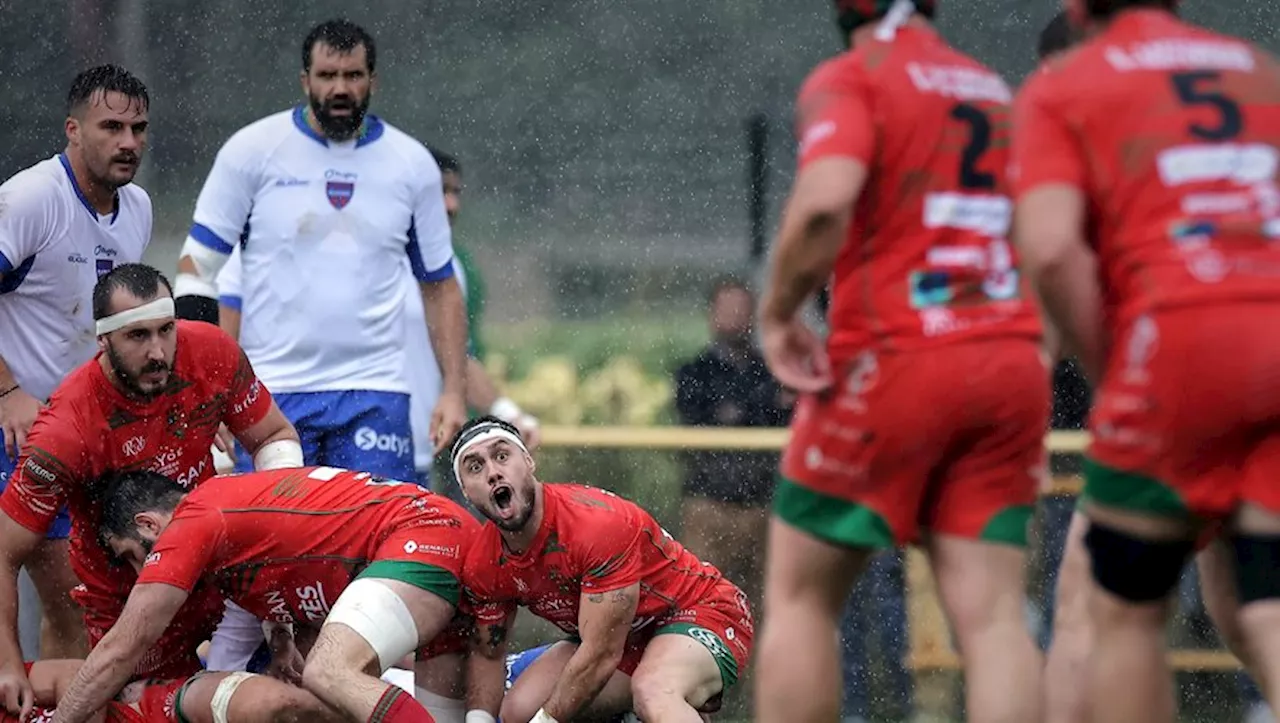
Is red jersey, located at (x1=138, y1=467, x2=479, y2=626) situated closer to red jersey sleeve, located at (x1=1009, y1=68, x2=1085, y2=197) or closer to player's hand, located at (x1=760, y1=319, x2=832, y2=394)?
player's hand, located at (x1=760, y1=319, x2=832, y2=394)

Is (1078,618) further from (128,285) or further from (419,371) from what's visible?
(419,371)

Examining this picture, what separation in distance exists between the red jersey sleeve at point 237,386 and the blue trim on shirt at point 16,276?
61 cm

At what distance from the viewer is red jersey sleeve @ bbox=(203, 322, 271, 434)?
539cm

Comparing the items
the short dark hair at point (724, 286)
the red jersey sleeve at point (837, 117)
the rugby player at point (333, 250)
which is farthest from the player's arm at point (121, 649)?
the short dark hair at point (724, 286)

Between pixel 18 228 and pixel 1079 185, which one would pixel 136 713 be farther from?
pixel 1079 185

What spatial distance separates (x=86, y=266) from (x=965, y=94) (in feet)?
9.91

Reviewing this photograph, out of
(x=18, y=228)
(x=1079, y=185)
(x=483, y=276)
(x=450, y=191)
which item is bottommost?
(x=483, y=276)

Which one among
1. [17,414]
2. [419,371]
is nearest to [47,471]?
[17,414]

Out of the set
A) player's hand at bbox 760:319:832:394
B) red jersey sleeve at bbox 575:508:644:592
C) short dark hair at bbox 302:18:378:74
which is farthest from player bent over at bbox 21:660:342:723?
player's hand at bbox 760:319:832:394

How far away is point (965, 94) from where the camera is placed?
11.4ft

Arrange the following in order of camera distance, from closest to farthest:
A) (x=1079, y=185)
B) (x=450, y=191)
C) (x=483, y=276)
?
(x=1079, y=185) < (x=450, y=191) < (x=483, y=276)

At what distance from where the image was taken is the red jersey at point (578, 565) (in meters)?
5.07

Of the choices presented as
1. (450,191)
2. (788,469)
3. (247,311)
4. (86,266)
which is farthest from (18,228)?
(788,469)

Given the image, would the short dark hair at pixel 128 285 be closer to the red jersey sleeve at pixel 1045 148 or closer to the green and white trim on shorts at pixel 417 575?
the green and white trim on shorts at pixel 417 575
